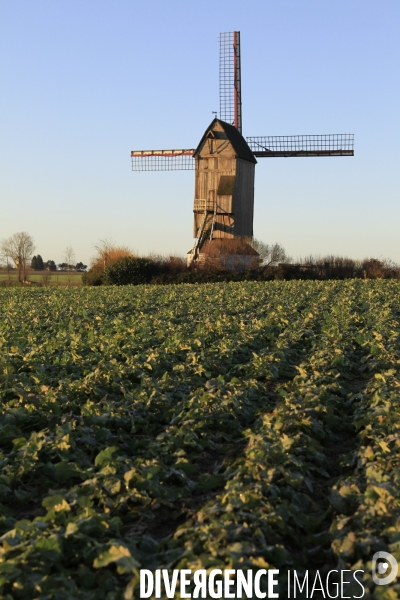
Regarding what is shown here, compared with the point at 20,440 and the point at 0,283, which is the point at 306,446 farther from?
the point at 0,283

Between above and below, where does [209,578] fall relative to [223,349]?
below

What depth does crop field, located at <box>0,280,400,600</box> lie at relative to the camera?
16.0ft

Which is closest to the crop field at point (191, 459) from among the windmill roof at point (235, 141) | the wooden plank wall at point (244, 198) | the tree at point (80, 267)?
the wooden plank wall at point (244, 198)

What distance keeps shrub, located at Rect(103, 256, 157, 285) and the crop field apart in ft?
107

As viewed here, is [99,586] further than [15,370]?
No

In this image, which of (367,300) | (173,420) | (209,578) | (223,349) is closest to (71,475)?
(173,420)

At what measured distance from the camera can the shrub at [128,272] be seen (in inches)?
1831

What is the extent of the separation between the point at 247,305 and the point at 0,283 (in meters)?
42.8

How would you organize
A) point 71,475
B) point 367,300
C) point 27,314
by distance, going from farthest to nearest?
1. point 367,300
2. point 27,314
3. point 71,475

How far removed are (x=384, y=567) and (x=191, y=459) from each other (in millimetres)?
2820

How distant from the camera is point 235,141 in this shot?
163ft

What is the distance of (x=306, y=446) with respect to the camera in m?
7.11

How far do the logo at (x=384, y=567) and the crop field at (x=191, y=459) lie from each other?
2.4 inches

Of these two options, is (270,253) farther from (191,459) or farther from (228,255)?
(191,459)
